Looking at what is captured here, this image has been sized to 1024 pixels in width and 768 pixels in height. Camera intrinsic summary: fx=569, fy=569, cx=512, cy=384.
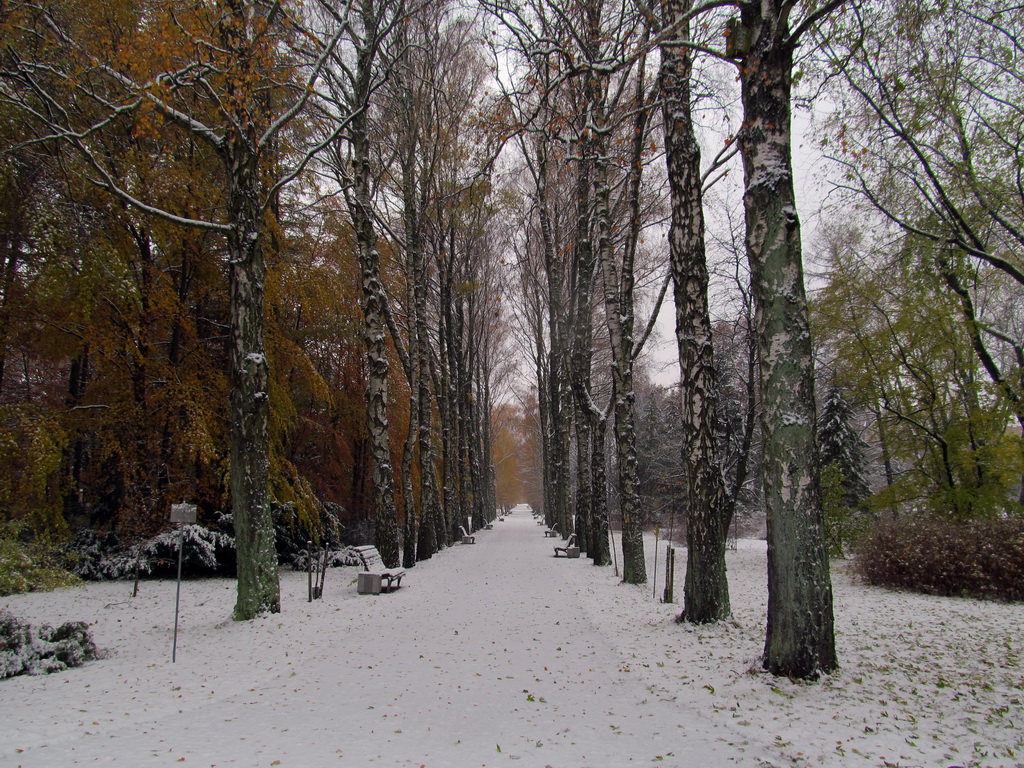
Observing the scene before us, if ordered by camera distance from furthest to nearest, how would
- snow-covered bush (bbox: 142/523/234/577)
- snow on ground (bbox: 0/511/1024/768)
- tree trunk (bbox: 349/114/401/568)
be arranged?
tree trunk (bbox: 349/114/401/568), snow-covered bush (bbox: 142/523/234/577), snow on ground (bbox: 0/511/1024/768)

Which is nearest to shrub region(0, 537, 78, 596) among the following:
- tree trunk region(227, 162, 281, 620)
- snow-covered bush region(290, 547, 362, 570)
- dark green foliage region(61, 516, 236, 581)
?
dark green foliage region(61, 516, 236, 581)

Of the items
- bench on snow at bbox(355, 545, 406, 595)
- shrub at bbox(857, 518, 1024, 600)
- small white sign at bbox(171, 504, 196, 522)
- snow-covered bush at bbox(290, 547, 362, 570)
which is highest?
small white sign at bbox(171, 504, 196, 522)

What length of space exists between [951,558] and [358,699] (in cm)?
1067

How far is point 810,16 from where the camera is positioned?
4.77 metres

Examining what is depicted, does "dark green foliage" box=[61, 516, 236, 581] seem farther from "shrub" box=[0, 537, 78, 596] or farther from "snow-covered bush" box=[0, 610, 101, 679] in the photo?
"snow-covered bush" box=[0, 610, 101, 679]

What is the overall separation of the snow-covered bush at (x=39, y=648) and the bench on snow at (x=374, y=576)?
199 inches

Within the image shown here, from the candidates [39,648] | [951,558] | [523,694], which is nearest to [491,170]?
[523,694]

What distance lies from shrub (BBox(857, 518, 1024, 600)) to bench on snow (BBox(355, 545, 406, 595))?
9.84m

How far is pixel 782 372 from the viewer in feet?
16.4

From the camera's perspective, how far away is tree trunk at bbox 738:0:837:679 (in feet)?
15.8

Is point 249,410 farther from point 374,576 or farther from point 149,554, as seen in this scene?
point 149,554

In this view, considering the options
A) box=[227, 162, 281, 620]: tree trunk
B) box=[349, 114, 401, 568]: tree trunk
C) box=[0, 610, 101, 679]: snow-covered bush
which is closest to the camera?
box=[0, 610, 101, 679]: snow-covered bush

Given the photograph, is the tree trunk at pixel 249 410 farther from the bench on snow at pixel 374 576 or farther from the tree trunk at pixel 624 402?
the tree trunk at pixel 624 402

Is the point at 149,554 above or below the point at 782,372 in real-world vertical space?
below
